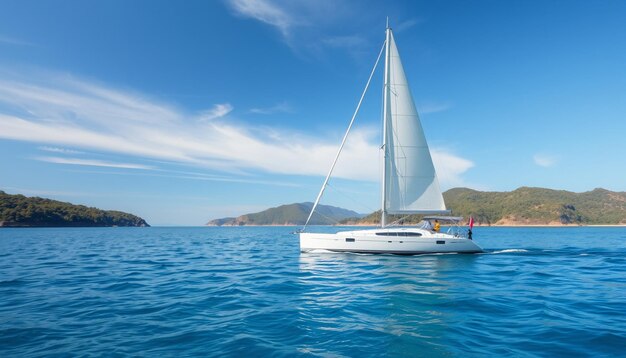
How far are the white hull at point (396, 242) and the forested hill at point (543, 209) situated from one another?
12817 centimetres

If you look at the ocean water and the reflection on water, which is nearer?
the ocean water

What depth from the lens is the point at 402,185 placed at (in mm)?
27500

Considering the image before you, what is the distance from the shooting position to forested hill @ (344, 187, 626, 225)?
162 meters

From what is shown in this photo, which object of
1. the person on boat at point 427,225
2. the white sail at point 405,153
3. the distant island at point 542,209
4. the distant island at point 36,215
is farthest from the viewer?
the distant island at point 542,209

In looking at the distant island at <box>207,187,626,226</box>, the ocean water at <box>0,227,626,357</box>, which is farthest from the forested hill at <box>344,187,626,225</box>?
the ocean water at <box>0,227,626,357</box>

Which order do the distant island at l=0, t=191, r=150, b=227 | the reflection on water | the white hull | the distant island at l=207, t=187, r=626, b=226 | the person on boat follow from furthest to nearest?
the distant island at l=207, t=187, r=626, b=226, the distant island at l=0, t=191, r=150, b=227, the person on boat, the white hull, the reflection on water

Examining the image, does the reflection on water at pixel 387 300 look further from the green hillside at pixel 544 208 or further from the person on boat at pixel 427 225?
the green hillside at pixel 544 208

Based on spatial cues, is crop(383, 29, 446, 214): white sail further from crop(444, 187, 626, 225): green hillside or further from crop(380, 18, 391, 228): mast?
crop(444, 187, 626, 225): green hillside

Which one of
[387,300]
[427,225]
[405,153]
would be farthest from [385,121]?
[387,300]

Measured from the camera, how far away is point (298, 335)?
8.32 m

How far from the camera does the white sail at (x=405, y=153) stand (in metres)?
27.5

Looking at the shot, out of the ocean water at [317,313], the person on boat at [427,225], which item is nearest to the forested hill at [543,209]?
the person on boat at [427,225]

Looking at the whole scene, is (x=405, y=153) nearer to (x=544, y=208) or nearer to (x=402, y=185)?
(x=402, y=185)

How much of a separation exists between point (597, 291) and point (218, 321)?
16109mm
